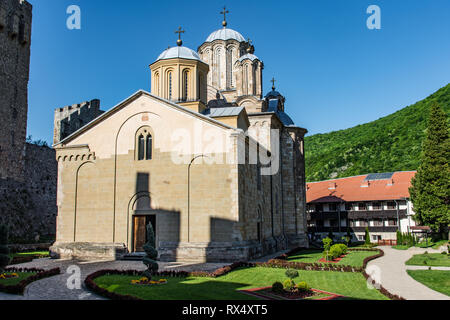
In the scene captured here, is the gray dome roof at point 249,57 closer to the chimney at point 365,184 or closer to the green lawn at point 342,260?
the green lawn at point 342,260

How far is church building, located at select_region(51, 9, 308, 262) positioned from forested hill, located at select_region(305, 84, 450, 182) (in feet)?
141

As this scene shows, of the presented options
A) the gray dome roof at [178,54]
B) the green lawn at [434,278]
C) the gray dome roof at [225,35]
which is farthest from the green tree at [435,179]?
the gray dome roof at [178,54]

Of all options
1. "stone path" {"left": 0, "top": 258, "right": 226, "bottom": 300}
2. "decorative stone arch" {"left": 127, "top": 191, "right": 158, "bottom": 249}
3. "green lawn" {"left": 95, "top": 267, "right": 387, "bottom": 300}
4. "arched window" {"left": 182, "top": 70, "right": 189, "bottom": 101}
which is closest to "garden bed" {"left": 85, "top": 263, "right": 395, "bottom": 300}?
→ "green lawn" {"left": 95, "top": 267, "right": 387, "bottom": 300}

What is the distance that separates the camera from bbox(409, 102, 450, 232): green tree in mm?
28812

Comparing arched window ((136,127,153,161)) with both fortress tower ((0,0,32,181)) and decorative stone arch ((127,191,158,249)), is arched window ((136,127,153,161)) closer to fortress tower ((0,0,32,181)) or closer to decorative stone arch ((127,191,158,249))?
decorative stone arch ((127,191,158,249))

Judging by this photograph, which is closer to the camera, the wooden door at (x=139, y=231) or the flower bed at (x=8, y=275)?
the flower bed at (x=8, y=275)

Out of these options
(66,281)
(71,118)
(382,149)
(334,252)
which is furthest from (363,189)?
(66,281)

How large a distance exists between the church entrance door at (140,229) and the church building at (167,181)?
0.05 metres

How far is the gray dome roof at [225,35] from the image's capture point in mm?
34000

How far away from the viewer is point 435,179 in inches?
1158

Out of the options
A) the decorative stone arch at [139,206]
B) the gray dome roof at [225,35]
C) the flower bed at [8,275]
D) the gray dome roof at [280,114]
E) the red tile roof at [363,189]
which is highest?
the gray dome roof at [225,35]
